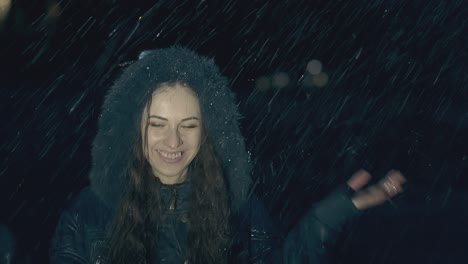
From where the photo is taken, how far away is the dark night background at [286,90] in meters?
9.02

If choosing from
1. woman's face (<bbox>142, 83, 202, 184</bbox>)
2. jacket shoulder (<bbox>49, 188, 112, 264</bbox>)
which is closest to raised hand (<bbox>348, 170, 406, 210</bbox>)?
woman's face (<bbox>142, 83, 202, 184</bbox>)

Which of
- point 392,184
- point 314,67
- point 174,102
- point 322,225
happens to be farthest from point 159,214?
point 314,67

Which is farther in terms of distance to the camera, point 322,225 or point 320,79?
point 320,79

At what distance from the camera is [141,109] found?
262 centimetres

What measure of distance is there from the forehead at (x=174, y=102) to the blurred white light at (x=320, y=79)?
11188 millimetres

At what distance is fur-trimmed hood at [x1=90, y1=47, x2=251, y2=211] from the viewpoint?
2.62m

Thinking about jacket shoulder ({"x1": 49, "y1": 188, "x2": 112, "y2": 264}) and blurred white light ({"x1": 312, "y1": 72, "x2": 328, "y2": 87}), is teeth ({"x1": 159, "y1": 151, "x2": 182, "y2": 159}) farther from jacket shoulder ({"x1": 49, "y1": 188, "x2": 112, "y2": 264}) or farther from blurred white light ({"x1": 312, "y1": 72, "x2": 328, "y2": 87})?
blurred white light ({"x1": 312, "y1": 72, "x2": 328, "y2": 87})

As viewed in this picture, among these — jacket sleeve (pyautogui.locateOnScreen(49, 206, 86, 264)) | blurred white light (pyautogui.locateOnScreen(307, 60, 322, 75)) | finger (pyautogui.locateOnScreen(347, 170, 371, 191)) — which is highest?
blurred white light (pyautogui.locateOnScreen(307, 60, 322, 75))

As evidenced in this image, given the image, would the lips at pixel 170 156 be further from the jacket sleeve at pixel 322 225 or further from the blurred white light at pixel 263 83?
the blurred white light at pixel 263 83

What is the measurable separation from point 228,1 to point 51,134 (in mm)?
5304

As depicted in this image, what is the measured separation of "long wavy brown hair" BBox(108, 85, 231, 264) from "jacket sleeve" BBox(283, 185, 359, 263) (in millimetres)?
410

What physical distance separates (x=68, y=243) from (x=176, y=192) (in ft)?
1.86

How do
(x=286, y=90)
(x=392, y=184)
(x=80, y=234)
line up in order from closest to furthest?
(x=392, y=184) < (x=80, y=234) < (x=286, y=90)

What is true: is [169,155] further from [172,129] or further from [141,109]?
[141,109]
